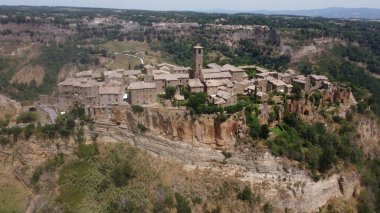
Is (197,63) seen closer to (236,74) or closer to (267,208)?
(236,74)

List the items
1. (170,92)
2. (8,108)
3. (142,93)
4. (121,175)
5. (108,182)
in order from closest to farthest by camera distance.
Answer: (108,182)
(121,175)
(142,93)
(170,92)
(8,108)

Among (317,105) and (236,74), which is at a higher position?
(236,74)

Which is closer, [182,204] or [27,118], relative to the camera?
[182,204]

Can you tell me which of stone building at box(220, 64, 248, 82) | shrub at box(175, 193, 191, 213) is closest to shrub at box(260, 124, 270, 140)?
shrub at box(175, 193, 191, 213)

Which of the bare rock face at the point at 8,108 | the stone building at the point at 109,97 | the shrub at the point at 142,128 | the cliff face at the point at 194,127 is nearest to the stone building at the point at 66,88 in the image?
the stone building at the point at 109,97

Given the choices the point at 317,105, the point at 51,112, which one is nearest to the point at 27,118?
the point at 51,112

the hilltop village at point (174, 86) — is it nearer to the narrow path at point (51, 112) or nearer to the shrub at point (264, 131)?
the narrow path at point (51, 112)

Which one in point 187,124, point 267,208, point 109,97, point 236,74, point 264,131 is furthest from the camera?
point 236,74
